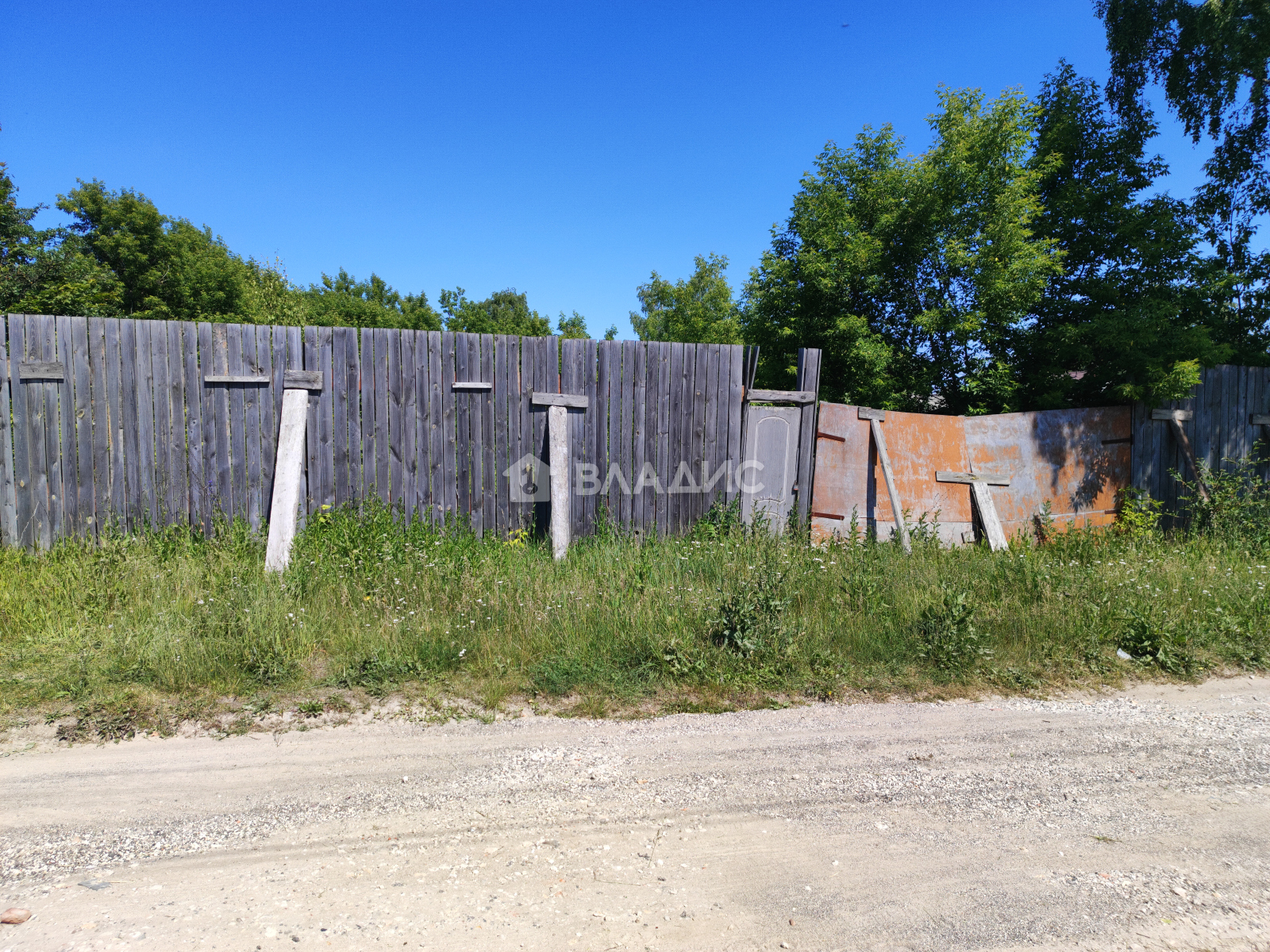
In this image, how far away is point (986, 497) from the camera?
26.0 feet

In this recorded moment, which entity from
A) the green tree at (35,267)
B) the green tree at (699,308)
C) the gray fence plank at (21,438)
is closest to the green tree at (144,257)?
the green tree at (35,267)

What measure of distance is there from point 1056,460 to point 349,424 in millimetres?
7945

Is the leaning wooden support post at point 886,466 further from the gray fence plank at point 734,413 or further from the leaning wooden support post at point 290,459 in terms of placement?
the leaning wooden support post at point 290,459

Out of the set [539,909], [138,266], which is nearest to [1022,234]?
[539,909]

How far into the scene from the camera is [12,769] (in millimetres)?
3369

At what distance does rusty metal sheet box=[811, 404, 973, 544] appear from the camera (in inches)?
307

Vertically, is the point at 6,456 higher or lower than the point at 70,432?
lower

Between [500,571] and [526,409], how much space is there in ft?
6.33

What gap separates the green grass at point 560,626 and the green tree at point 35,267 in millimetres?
10148

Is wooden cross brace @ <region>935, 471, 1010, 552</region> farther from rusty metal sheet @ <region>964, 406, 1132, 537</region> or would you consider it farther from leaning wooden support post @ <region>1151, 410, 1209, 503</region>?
leaning wooden support post @ <region>1151, 410, 1209, 503</region>

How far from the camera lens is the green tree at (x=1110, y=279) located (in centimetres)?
828

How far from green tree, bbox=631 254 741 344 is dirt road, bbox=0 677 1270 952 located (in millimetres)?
19387

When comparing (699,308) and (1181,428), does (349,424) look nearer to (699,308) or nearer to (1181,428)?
(1181,428)

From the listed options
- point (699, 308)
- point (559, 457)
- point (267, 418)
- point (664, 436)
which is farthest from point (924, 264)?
point (699, 308)
